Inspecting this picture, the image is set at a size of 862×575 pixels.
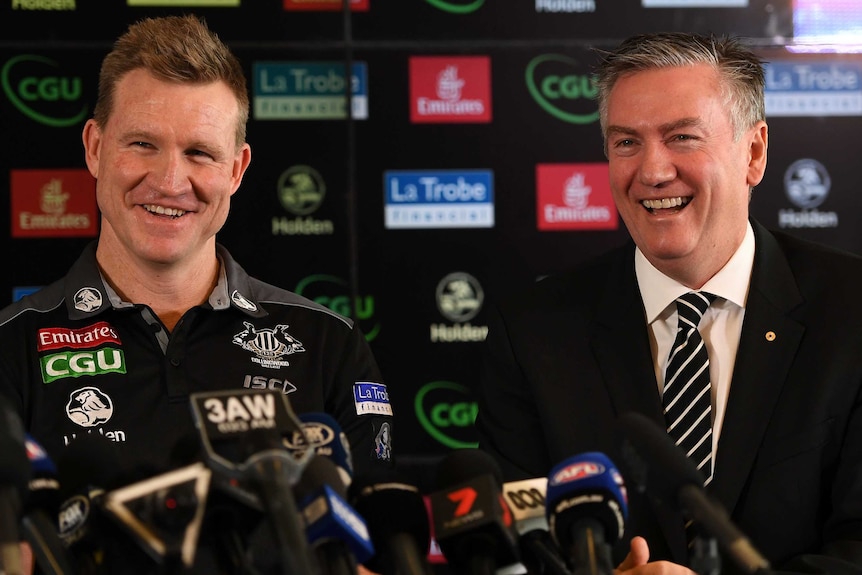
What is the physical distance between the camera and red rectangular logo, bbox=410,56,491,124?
3398 millimetres

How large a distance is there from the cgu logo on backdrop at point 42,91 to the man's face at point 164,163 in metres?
1.46

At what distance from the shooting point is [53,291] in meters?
2.00

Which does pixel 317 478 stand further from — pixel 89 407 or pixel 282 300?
pixel 282 300

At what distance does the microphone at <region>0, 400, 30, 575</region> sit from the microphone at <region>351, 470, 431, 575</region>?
0.35 m

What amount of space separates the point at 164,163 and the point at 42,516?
88cm

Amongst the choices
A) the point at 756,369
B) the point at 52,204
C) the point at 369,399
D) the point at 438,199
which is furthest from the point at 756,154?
the point at 52,204

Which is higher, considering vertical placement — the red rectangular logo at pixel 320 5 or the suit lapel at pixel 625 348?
the red rectangular logo at pixel 320 5

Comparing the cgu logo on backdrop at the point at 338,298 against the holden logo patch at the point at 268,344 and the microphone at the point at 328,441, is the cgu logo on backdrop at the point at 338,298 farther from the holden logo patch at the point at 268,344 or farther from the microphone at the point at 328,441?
the microphone at the point at 328,441

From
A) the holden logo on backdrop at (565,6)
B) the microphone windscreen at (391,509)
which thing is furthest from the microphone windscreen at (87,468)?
the holden logo on backdrop at (565,6)

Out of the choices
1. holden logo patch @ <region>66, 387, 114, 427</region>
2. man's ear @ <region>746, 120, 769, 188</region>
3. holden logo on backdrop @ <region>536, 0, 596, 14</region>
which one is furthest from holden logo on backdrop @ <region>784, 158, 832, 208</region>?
holden logo patch @ <region>66, 387, 114, 427</region>

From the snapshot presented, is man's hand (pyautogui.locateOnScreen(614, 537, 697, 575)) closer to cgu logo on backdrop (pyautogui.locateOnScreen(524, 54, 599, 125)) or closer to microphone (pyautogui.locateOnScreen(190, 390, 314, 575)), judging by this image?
microphone (pyautogui.locateOnScreen(190, 390, 314, 575))

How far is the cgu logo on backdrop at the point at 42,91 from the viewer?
130 inches

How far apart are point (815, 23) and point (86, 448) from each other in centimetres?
292

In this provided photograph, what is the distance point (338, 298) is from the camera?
3.35 metres
